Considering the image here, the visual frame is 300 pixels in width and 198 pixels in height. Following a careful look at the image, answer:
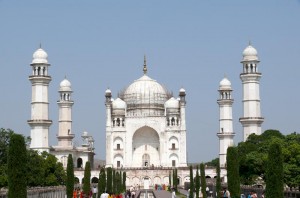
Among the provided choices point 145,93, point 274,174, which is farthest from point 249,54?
point 274,174

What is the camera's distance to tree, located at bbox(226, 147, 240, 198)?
A: 1223 inches

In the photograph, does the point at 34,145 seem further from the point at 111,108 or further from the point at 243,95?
the point at 243,95

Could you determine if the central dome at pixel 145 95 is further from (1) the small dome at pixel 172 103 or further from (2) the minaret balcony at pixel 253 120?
(2) the minaret balcony at pixel 253 120

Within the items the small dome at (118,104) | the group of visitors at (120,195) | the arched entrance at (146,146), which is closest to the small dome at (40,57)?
the small dome at (118,104)

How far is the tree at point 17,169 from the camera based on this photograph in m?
22.8

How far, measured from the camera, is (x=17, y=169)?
2298 centimetres

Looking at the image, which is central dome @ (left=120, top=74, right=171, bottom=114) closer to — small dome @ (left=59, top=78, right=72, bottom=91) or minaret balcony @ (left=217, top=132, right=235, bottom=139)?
small dome @ (left=59, top=78, right=72, bottom=91)

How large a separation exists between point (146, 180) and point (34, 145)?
1305 cm

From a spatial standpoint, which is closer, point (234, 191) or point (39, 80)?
point (234, 191)

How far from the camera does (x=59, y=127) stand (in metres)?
89.7

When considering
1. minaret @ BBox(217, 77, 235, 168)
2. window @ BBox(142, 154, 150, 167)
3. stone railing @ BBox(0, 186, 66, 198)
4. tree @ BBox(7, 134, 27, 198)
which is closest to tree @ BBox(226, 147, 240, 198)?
stone railing @ BBox(0, 186, 66, 198)

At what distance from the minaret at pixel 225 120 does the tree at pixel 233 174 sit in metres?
51.3

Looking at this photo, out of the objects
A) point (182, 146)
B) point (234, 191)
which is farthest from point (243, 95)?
point (234, 191)

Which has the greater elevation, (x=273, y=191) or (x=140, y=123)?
(x=140, y=123)
